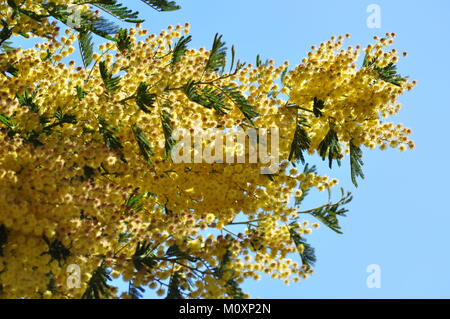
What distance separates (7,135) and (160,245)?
4.99ft

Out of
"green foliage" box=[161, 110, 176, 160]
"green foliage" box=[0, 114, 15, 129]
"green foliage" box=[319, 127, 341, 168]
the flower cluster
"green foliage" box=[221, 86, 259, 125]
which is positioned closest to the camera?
the flower cluster

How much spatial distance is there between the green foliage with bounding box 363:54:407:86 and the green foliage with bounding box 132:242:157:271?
9.23 feet

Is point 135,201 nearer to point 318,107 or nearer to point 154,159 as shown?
point 154,159

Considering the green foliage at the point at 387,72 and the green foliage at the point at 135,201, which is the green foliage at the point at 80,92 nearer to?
the green foliage at the point at 135,201

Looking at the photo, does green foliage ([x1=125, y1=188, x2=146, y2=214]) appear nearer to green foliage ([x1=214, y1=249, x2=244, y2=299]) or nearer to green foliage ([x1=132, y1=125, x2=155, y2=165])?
green foliage ([x1=132, y1=125, x2=155, y2=165])

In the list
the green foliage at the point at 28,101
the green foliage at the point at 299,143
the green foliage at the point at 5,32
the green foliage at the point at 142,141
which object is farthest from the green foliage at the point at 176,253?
the green foliage at the point at 5,32

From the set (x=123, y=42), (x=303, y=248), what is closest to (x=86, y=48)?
(x=123, y=42)

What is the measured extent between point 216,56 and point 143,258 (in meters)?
1.90

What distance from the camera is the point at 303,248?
5.07m

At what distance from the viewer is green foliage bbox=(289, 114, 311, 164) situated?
553cm

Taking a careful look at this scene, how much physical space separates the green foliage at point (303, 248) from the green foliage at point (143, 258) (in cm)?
138

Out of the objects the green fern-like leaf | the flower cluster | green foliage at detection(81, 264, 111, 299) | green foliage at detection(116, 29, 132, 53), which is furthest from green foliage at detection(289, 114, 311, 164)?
the green fern-like leaf
